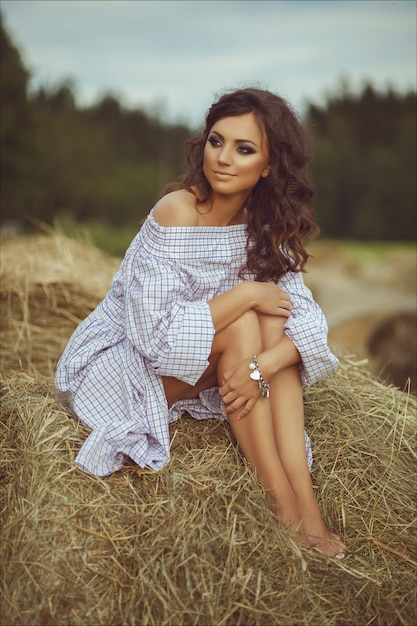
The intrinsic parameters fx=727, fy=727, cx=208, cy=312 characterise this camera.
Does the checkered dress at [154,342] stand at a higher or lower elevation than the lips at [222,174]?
lower

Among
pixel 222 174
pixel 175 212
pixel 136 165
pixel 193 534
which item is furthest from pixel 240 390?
pixel 136 165

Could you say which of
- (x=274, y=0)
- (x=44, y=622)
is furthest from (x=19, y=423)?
(x=274, y=0)

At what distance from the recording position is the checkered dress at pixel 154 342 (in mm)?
2451

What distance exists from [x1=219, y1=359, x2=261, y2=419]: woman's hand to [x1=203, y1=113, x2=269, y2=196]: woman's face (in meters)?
0.71

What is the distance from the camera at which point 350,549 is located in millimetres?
2459

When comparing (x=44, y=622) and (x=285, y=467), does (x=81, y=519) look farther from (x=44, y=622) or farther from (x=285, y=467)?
(x=285, y=467)

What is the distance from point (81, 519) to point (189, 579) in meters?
0.38

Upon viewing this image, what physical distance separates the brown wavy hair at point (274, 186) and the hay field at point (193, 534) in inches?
25.8

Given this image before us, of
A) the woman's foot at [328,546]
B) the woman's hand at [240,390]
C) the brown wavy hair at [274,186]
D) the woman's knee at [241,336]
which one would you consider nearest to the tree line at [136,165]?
the brown wavy hair at [274,186]

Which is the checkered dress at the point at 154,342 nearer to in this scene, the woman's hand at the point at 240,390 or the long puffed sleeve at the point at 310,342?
the long puffed sleeve at the point at 310,342

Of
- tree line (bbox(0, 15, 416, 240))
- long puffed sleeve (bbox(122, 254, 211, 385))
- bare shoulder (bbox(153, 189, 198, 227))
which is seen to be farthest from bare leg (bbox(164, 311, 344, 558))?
tree line (bbox(0, 15, 416, 240))

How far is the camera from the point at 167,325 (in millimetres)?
2465

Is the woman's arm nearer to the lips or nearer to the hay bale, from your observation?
the lips

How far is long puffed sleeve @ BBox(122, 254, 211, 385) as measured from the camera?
8.04 feet
